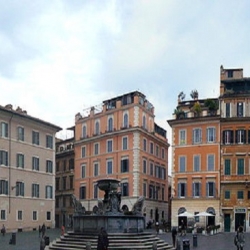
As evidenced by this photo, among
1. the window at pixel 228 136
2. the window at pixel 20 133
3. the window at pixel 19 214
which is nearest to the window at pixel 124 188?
the window at pixel 228 136

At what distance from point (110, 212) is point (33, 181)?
98.7ft

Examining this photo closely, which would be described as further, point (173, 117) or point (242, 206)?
point (173, 117)

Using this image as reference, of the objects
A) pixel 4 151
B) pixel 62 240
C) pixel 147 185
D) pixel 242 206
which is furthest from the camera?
pixel 147 185

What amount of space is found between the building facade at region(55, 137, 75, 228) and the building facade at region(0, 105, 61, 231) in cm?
1395

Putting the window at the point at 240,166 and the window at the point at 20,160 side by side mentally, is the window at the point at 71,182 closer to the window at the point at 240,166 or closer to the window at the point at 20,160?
the window at the point at 20,160

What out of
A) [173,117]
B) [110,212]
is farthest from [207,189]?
[110,212]

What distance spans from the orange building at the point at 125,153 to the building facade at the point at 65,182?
252 cm

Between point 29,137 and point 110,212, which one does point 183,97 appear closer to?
point 29,137

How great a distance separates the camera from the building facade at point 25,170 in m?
53.0

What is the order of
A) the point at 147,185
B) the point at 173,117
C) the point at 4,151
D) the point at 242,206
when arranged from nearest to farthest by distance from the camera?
the point at 4,151 → the point at 242,206 → the point at 173,117 → the point at 147,185

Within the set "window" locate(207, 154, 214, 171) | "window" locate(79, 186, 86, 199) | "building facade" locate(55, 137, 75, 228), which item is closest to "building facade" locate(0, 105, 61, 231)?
"window" locate(79, 186, 86, 199)

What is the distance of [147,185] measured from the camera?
67250mm

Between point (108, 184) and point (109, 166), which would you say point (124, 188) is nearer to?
point (109, 166)

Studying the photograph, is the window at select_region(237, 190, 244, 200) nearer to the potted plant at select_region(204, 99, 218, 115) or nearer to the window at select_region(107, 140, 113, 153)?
the potted plant at select_region(204, 99, 218, 115)
